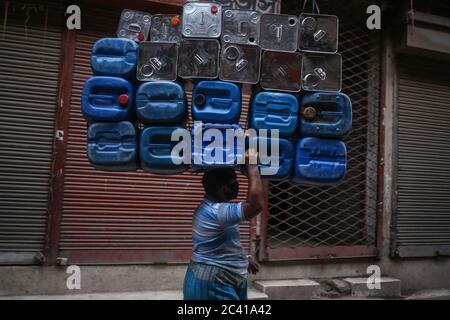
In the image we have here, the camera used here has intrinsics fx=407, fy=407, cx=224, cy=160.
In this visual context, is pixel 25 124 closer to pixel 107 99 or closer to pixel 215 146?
pixel 107 99

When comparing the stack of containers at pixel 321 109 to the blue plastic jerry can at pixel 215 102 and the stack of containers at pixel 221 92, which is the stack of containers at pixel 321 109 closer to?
the stack of containers at pixel 221 92

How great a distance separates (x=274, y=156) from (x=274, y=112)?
25cm

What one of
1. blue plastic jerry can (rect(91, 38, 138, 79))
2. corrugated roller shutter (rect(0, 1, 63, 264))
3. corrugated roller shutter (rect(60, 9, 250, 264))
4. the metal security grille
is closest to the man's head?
blue plastic jerry can (rect(91, 38, 138, 79))

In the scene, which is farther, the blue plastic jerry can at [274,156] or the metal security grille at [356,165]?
the metal security grille at [356,165]

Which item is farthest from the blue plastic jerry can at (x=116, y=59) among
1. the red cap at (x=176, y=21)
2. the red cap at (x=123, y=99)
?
the red cap at (x=176, y=21)

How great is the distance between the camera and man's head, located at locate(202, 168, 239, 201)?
246 centimetres

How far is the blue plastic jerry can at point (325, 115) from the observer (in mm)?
2336

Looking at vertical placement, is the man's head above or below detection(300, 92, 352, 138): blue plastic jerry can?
below

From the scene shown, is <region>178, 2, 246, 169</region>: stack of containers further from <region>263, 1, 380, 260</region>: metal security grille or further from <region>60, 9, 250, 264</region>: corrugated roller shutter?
<region>263, 1, 380, 260</region>: metal security grille

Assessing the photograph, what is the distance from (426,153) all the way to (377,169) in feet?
2.71

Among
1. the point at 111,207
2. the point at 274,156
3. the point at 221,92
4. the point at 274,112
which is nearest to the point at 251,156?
the point at 274,156

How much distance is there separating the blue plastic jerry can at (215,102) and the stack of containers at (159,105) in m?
0.09

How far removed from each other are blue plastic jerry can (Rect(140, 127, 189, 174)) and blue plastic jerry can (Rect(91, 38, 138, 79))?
1.20 ft

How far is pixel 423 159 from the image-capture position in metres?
5.82
